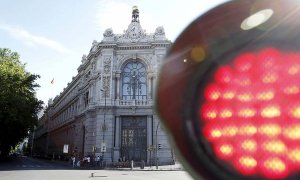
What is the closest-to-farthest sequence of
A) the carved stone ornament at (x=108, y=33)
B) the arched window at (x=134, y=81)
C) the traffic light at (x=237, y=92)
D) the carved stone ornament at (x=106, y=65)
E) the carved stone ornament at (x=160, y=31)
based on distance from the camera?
the traffic light at (x=237, y=92)
the arched window at (x=134, y=81)
the carved stone ornament at (x=106, y=65)
the carved stone ornament at (x=160, y=31)
the carved stone ornament at (x=108, y=33)

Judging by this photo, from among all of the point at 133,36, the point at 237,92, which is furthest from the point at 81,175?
the point at 237,92

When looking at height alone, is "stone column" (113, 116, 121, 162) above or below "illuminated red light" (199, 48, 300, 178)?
above

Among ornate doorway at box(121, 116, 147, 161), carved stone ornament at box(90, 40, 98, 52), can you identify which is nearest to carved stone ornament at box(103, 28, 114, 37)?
carved stone ornament at box(90, 40, 98, 52)

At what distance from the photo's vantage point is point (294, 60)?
108 cm

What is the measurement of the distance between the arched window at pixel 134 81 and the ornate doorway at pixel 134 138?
2.61 metres

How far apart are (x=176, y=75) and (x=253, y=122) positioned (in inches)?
10.1

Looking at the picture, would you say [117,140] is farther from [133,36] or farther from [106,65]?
[133,36]

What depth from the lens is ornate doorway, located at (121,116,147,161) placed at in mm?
45062

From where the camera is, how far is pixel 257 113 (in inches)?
45.1

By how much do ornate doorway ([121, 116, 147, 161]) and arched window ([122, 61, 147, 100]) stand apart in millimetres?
2606

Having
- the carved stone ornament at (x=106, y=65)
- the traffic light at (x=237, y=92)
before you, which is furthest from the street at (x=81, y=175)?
the traffic light at (x=237, y=92)

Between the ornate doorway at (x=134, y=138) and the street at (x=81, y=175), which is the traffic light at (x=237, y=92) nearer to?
the street at (x=81, y=175)

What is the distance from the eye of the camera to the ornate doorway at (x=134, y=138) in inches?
1774

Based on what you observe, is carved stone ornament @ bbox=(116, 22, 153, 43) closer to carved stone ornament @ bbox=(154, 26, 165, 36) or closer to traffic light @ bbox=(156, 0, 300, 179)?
carved stone ornament @ bbox=(154, 26, 165, 36)
